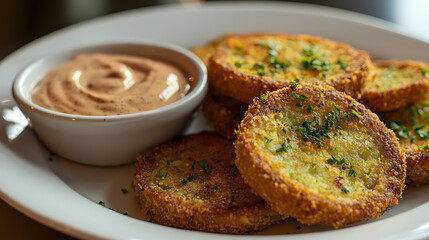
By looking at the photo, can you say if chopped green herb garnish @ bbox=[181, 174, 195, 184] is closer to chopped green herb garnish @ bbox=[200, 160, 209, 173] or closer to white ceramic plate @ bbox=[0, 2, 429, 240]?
chopped green herb garnish @ bbox=[200, 160, 209, 173]

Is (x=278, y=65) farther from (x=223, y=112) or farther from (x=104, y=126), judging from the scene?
(x=104, y=126)

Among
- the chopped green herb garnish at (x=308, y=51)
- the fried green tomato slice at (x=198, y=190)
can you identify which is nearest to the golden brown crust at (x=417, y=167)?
the fried green tomato slice at (x=198, y=190)

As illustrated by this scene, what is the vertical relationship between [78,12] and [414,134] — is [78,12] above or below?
below

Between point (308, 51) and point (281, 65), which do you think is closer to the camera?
point (281, 65)

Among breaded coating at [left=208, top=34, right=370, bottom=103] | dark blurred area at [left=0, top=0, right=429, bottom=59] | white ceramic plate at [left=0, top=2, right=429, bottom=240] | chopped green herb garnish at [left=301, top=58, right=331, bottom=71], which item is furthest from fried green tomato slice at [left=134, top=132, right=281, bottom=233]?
dark blurred area at [left=0, top=0, right=429, bottom=59]

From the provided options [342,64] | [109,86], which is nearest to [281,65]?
[342,64]

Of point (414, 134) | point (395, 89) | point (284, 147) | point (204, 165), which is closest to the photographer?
point (284, 147)
